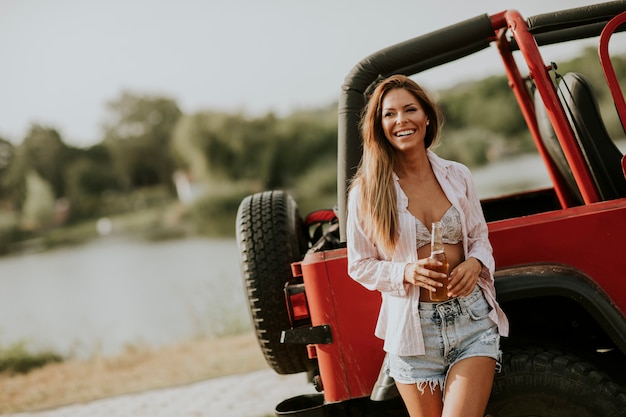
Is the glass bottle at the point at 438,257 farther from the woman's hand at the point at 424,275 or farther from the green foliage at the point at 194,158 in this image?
the green foliage at the point at 194,158

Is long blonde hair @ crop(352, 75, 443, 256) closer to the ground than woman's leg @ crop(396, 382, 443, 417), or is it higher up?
higher up

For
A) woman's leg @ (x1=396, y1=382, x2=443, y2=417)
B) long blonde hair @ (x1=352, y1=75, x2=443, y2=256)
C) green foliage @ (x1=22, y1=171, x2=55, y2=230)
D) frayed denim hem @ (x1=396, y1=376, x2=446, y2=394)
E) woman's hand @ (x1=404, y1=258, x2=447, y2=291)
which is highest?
green foliage @ (x1=22, y1=171, x2=55, y2=230)

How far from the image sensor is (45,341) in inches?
319

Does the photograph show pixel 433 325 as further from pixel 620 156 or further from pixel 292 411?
pixel 620 156

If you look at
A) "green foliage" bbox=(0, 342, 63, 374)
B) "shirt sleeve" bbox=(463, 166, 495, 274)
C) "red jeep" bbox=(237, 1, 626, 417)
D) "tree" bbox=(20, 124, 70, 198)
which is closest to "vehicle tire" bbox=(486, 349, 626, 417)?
"red jeep" bbox=(237, 1, 626, 417)

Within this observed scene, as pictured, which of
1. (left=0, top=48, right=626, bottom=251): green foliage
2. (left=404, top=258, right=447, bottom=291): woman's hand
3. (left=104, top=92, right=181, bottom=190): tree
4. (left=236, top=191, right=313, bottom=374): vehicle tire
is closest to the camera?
(left=404, top=258, right=447, bottom=291): woman's hand

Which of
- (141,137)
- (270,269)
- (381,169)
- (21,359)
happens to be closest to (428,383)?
(381,169)

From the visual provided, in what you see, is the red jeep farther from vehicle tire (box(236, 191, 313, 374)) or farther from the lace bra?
the lace bra

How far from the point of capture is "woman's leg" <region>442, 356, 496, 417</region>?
7.14ft

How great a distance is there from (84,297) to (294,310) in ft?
26.4

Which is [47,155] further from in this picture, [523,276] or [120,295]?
[523,276]

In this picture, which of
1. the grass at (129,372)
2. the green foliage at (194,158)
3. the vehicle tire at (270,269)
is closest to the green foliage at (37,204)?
the green foliage at (194,158)

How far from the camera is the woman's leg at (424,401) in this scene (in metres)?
2.26

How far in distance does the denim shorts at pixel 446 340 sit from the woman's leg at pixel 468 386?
0.02m
